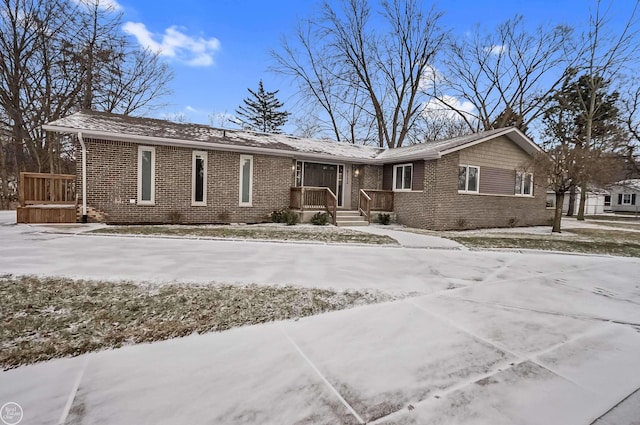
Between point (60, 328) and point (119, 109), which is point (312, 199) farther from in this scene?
point (119, 109)

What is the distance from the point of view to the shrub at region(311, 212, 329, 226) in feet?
42.1

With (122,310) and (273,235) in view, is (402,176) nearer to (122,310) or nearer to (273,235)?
(273,235)

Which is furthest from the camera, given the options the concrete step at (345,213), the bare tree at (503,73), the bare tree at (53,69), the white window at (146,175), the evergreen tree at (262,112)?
the evergreen tree at (262,112)

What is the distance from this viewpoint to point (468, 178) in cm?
1388

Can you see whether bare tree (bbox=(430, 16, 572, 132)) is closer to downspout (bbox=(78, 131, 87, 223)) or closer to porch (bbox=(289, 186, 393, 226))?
porch (bbox=(289, 186, 393, 226))

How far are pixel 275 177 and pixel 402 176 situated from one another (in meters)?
5.82

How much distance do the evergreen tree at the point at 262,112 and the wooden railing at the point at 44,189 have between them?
90.7 ft

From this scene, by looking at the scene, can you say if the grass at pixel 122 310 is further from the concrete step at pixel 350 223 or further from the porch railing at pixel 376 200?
the porch railing at pixel 376 200

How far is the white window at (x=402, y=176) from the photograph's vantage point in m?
14.4

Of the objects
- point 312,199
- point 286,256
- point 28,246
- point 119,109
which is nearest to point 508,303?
point 286,256

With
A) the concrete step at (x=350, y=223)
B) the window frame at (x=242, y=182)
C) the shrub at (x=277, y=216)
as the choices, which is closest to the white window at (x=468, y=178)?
the concrete step at (x=350, y=223)

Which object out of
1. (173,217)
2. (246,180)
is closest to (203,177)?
(246,180)

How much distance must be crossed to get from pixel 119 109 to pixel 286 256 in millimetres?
22414

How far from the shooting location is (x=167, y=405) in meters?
2.06
